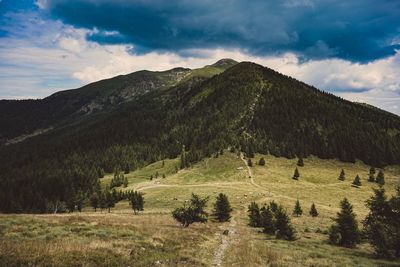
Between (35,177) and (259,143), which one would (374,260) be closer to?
(259,143)

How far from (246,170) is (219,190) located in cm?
2703

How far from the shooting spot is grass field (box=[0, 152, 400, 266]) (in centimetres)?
1862

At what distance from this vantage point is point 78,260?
53.0 feet

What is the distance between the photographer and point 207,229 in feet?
137

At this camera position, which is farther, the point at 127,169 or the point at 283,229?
the point at 127,169

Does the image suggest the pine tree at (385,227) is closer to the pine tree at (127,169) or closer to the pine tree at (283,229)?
the pine tree at (283,229)

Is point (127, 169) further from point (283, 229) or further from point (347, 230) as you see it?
point (347, 230)

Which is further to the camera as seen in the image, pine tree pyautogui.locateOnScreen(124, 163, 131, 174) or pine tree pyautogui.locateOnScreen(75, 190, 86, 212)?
pine tree pyautogui.locateOnScreen(124, 163, 131, 174)

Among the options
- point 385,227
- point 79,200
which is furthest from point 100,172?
point 385,227

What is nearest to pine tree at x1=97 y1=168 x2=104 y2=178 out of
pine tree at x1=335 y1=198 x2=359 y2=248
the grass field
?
the grass field

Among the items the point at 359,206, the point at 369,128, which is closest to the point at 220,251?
the point at 359,206

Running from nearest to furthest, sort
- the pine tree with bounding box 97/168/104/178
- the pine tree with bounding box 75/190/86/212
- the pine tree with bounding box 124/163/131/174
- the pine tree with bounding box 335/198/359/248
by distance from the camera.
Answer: the pine tree with bounding box 335/198/359/248, the pine tree with bounding box 75/190/86/212, the pine tree with bounding box 124/163/131/174, the pine tree with bounding box 97/168/104/178

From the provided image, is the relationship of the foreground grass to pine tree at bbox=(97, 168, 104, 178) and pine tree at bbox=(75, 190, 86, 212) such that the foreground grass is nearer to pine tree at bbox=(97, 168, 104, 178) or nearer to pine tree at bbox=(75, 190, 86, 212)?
pine tree at bbox=(75, 190, 86, 212)

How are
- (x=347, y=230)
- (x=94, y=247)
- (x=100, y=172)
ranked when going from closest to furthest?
(x=94, y=247), (x=347, y=230), (x=100, y=172)
